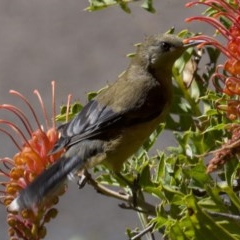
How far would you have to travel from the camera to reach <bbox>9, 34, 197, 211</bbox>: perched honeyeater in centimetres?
257

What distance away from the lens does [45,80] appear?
8844 millimetres

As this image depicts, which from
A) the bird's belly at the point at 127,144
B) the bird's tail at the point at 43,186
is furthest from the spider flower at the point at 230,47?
the bird's belly at the point at 127,144

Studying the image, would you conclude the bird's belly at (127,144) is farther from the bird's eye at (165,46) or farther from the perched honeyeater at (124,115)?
the bird's eye at (165,46)

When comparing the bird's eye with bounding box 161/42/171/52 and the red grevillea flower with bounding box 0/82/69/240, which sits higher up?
the bird's eye with bounding box 161/42/171/52

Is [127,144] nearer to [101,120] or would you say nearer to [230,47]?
[101,120]

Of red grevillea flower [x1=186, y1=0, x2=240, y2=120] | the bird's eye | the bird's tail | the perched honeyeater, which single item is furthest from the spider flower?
the bird's eye

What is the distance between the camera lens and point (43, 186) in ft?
7.29

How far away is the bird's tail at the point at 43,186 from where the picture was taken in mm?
2152

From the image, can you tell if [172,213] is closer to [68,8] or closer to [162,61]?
[162,61]

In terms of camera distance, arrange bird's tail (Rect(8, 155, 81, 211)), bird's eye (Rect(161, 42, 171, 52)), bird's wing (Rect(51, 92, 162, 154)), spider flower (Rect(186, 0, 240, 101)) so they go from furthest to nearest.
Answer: bird's eye (Rect(161, 42, 171, 52))
bird's wing (Rect(51, 92, 162, 154))
bird's tail (Rect(8, 155, 81, 211))
spider flower (Rect(186, 0, 240, 101))

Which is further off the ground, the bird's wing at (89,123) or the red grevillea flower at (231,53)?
the bird's wing at (89,123)

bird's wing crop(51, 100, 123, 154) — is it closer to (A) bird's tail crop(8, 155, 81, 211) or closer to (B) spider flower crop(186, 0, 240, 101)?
(A) bird's tail crop(8, 155, 81, 211)

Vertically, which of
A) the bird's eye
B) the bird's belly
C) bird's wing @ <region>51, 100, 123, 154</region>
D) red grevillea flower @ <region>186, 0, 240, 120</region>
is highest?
the bird's eye

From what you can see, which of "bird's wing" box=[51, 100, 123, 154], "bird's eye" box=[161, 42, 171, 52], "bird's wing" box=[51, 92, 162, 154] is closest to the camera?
"bird's wing" box=[51, 100, 123, 154]
